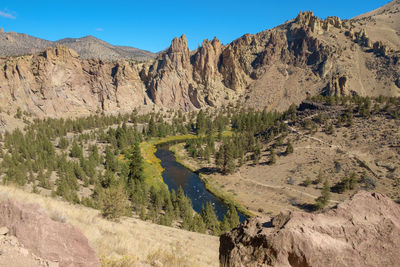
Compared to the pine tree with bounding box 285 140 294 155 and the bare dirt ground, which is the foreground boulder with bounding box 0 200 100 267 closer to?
the bare dirt ground

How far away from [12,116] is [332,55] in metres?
176

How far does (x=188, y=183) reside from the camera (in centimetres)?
5728

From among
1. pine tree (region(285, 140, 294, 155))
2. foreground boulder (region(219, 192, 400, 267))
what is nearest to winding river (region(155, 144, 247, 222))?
pine tree (region(285, 140, 294, 155))

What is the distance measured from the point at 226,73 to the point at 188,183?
12269cm

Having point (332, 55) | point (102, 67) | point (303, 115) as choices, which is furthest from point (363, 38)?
point (102, 67)

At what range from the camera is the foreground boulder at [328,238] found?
5.86 m

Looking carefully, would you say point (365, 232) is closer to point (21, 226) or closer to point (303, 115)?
point (21, 226)

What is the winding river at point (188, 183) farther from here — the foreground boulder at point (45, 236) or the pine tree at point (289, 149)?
the foreground boulder at point (45, 236)

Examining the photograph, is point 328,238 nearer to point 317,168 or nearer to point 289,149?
point 317,168

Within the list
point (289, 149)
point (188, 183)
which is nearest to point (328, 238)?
point (188, 183)

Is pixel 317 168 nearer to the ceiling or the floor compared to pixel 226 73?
nearer to the floor

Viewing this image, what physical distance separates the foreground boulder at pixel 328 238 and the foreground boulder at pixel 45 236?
4.17 metres

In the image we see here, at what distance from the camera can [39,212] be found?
6.04 metres

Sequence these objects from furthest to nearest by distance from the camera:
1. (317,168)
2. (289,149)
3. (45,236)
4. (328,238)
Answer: (289,149) < (317,168) < (328,238) < (45,236)
